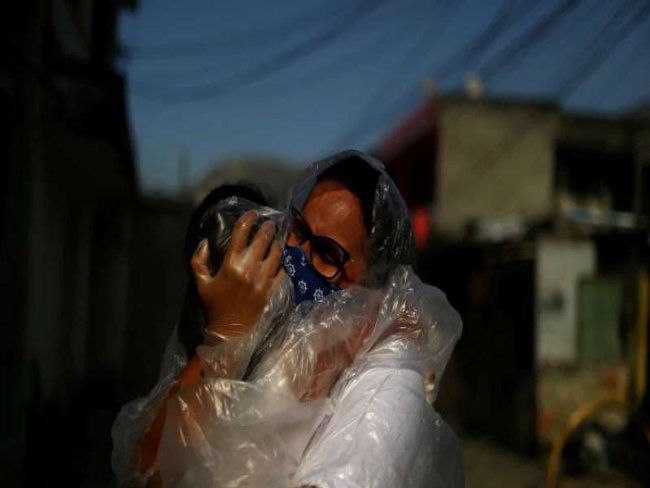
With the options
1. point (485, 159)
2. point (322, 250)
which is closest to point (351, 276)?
point (322, 250)

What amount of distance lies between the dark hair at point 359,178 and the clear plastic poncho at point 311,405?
0.72 ft

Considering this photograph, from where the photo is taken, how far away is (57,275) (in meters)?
8.01

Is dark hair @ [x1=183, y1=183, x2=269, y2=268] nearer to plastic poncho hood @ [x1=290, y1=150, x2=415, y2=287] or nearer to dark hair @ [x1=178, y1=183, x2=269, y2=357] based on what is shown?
dark hair @ [x1=178, y1=183, x2=269, y2=357]

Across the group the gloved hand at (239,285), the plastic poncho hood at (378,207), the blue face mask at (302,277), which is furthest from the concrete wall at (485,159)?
the gloved hand at (239,285)

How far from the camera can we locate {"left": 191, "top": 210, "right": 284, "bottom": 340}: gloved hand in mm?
1272

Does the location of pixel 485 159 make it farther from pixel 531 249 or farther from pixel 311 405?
pixel 311 405

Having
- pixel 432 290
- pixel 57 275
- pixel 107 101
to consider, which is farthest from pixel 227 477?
pixel 57 275

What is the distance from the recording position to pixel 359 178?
66.2 inches

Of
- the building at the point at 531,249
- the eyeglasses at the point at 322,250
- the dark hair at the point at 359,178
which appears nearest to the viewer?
the eyeglasses at the point at 322,250

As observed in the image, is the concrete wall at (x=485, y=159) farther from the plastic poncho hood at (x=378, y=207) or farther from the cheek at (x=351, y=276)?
the cheek at (x=351, y=276)

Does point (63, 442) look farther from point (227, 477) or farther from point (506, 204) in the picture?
point (506, 204)

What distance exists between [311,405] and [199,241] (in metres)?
0.41

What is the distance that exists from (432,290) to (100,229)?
1231 cm

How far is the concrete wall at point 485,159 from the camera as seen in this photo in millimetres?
13992
